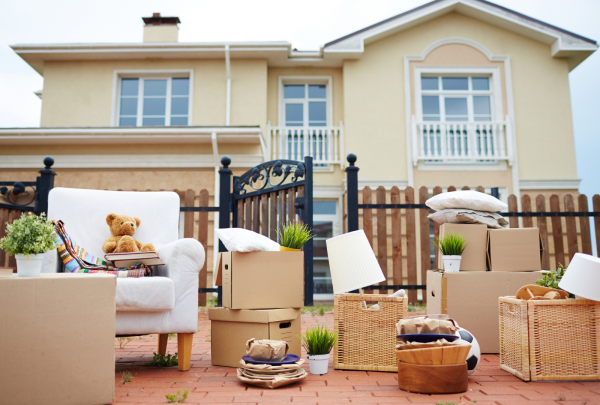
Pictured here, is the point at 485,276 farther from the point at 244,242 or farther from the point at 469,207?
the point at 244,242

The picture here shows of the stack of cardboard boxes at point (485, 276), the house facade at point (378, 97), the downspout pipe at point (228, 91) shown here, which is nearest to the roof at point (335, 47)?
the house facade at point (378, 97)

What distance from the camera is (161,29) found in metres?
9.00

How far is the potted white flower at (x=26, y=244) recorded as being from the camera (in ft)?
6.15

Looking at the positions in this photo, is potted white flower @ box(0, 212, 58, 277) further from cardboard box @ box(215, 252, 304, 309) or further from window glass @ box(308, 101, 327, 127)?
window glass @ box(308, 101, 327, 127)

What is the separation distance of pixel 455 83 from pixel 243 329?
7.61m

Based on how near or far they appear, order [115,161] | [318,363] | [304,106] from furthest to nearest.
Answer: [304,106] → [115,161] → [318,363]

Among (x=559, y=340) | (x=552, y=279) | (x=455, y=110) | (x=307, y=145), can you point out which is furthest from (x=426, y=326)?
(x=455, y=110)

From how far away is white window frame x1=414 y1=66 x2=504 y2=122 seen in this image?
843 centimetres

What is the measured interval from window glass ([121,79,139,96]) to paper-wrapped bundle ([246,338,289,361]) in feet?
24.6

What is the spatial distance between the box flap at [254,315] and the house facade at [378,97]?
5303mm

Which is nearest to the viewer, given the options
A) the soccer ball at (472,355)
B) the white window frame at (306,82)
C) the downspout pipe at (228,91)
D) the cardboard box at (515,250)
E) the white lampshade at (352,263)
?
the soccer ball at (472,355)

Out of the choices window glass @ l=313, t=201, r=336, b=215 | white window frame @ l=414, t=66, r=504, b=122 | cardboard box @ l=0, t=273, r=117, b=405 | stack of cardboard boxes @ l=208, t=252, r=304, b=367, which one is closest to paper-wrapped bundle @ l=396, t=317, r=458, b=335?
stack of cardboard boxes @ l=208, t=252, r=304, b=367

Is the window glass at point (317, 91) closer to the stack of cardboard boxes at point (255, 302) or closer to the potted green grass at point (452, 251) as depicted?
the potted green grass at point (452, 251)

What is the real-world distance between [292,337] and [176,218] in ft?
4.16
